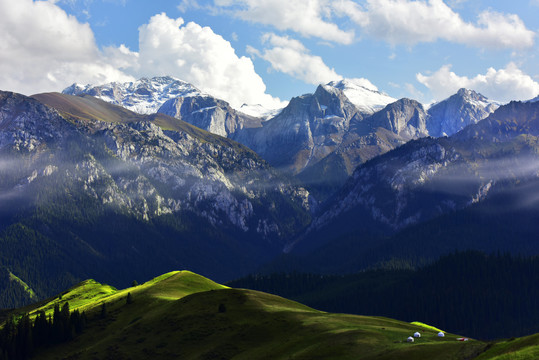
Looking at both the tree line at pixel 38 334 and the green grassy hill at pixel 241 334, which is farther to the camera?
the tree line at pixel 38 334

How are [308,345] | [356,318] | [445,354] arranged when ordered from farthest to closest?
[356,318] → [308,345] → [445,354]

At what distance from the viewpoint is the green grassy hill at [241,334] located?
85125 mm

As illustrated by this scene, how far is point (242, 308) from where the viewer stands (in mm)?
142375

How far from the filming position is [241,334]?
12512cm

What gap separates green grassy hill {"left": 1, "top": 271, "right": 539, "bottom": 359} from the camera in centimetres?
8512

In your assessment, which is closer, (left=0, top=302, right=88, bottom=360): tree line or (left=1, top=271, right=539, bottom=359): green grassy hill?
(left=1, top=271, right=539, bottom=359): green grassy hill

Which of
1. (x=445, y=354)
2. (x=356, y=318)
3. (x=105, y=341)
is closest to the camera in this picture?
(x=445, y=354)

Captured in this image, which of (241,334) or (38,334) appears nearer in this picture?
(241,334)

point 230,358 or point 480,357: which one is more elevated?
point 480,357

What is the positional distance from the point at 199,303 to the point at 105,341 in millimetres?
26977

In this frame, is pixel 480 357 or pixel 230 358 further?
pixel 230 358

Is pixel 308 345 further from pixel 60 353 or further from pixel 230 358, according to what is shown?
pixel 60 353

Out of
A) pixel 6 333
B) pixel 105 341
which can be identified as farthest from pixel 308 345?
pixel 6 333

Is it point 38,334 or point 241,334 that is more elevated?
point 241,334
